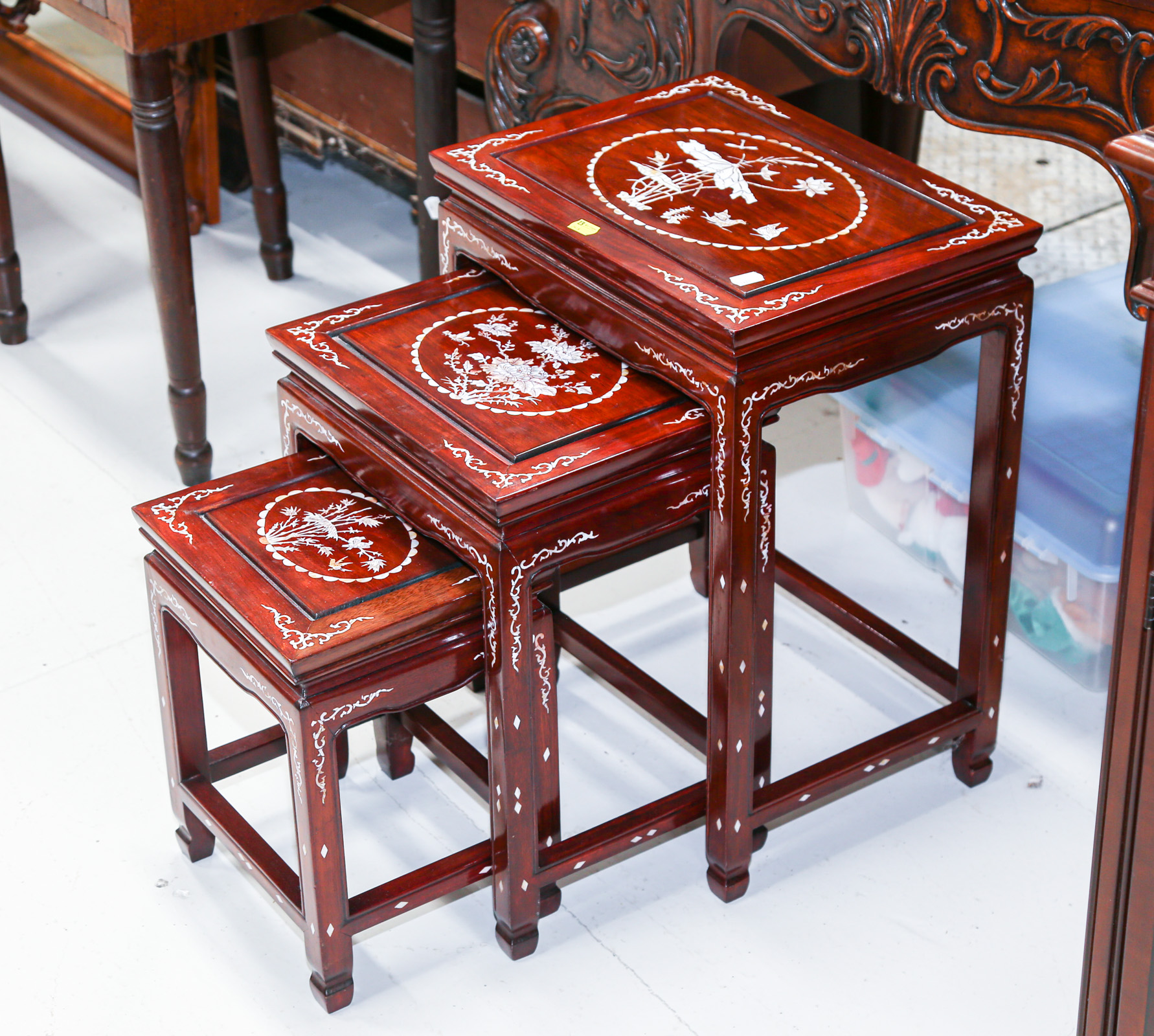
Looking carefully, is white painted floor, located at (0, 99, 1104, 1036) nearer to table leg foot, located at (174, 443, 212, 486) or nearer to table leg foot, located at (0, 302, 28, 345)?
table leg foot, located at (174, 443, 212, 486)

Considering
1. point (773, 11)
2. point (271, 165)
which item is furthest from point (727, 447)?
point (271, 165)

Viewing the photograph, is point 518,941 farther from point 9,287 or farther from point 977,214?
point 9,287

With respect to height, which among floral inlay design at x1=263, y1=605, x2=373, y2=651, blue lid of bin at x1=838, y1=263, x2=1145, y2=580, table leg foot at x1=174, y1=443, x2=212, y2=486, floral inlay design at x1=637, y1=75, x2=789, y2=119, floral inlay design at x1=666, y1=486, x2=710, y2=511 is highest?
floral inlay design at x1=637, y1=75, x2=789, y2=119

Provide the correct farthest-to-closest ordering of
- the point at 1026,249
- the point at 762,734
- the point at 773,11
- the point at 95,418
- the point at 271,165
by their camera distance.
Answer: the point at 271,165, the point at 95,418, the point at 773,11, the point at 762,734, the point at 1026,249

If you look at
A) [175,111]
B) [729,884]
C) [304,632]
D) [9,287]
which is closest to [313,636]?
[304,632]

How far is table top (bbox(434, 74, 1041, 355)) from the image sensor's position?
153 centimetres

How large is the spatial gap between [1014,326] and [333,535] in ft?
2.33

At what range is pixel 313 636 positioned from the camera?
147cm

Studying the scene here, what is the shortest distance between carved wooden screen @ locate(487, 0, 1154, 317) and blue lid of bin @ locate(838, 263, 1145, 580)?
17.6 inches

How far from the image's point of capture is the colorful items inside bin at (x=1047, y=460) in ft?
6.46

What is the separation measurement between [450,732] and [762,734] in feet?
1.15

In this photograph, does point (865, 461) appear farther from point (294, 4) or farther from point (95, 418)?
point (95, 418)

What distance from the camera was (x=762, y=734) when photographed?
177 cm

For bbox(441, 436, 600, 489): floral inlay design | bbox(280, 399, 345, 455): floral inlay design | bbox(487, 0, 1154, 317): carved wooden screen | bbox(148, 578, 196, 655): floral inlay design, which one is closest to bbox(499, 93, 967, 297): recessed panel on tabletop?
bbox(487, 0, 1154, 317): carved wooden screen
